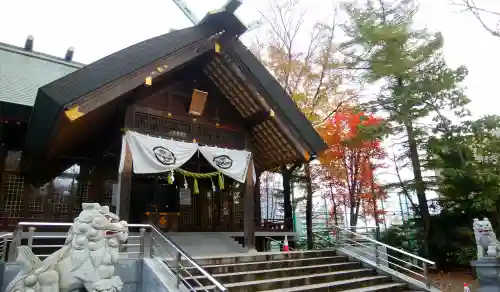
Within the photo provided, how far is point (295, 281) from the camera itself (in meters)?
7.30

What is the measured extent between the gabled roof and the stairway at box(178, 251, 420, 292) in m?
3.30

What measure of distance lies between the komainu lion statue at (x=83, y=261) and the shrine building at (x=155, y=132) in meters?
3.46

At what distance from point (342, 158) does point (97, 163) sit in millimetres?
11065

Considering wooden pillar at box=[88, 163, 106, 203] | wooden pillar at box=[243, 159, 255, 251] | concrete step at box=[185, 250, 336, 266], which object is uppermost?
wooden pillar at box=[88, 163, 106, 203]

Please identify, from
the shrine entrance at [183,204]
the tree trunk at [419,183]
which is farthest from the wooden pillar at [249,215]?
the tree trunk at [419,183]

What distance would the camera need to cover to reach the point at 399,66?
13539mm

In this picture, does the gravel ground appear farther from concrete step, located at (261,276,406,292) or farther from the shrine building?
the shrine building

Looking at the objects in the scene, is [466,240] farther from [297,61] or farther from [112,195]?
[112,195]

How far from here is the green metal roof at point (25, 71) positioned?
35.7 ft

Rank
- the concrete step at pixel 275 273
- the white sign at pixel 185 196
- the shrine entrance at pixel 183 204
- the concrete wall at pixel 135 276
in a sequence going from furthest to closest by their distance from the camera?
1. the white sign at pixel 185 196
2. the shrine entrance at pixel 183 204
3. the concrete step at pixel 275 273
4. the concrete wall at pixel 135 276

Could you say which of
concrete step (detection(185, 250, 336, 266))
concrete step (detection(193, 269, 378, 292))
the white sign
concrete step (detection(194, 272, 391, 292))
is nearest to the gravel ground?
concrete step (detection(193, 269, 378, 292))

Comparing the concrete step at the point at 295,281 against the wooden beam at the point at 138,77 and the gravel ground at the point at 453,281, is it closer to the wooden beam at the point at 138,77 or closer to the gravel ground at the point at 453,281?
the gravel ground at the point at 453,281

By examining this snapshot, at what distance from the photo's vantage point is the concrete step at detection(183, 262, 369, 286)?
6.75 m

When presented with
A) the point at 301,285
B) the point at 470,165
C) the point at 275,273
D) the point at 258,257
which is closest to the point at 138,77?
the point at 258,257
